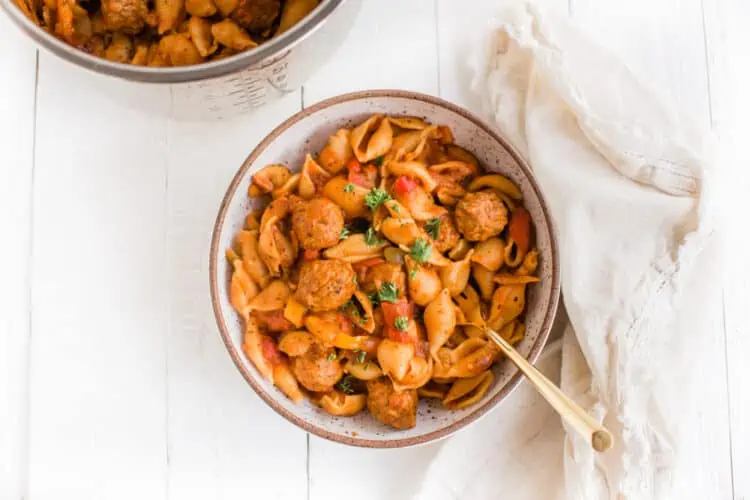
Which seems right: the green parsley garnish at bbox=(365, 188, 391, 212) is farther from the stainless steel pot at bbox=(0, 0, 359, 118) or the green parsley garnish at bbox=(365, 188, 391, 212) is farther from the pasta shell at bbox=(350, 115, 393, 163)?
the stainless steel pot at bbox=(0, 0, 359, 118)

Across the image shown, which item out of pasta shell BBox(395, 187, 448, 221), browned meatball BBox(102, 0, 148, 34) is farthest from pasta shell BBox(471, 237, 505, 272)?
browned meatball BBox(102, 0, 148, 34)

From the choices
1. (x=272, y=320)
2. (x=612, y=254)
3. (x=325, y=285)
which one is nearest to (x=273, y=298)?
(x=272, y=320)

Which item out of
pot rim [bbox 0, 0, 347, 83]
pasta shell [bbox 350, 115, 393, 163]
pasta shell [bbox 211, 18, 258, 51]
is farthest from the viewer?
pasta shell [bbox 350, 115, 393, 163]

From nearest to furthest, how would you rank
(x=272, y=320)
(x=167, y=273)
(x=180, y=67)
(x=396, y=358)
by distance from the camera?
(x=180, y=67), (x=396, y=358), (x=272, y=320), (x=167, y=273)

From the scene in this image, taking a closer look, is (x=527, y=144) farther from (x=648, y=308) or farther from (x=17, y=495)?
(x=17, y=495)

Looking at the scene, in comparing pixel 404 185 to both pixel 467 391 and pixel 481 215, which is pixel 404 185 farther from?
pixel 467 391

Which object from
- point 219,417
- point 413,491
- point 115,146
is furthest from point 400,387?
point 115,146
